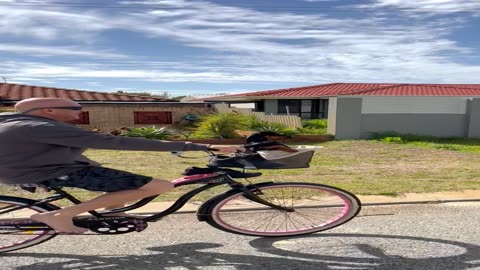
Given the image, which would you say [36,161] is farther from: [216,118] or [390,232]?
[216,118]

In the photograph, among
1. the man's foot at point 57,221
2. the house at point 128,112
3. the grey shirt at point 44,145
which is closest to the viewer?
the grey shirt at point 44,145

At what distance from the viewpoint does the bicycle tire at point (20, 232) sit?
296cm

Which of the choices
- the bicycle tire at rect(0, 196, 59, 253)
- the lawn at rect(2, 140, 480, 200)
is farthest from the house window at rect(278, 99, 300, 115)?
the bicycle tire at rect(0, 196, 59, 253)

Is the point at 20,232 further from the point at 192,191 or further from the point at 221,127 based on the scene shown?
the point at 221,127

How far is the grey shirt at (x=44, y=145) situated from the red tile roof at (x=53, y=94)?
18.8 m

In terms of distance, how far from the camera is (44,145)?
2.60 m

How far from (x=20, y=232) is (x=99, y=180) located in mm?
864

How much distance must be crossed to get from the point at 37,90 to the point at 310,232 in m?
22.9

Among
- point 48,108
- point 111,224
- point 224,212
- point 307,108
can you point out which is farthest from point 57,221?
point 307,108

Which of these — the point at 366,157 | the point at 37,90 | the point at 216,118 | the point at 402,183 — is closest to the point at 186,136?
the point at 216,118

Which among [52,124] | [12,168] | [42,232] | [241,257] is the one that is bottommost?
[241,257]

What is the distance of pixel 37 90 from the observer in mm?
22281

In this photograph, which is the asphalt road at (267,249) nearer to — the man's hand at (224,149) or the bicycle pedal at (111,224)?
the bicycle pedal at (111,224)

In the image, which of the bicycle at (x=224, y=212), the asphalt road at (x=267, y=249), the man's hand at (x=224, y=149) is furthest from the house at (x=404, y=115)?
the man's hand at (x=224, y=149)
